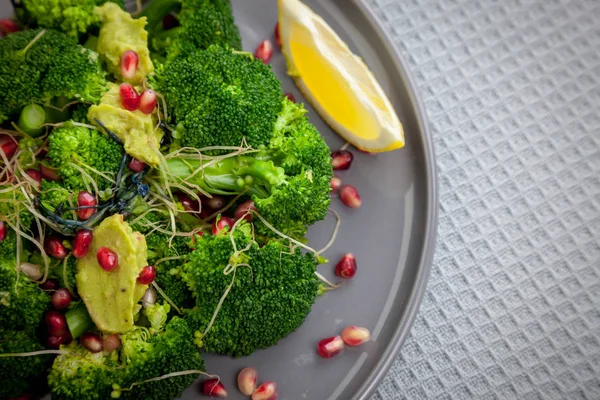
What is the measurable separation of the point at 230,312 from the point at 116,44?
82 cm

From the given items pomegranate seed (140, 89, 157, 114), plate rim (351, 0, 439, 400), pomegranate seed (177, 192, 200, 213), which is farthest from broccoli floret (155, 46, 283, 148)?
plate rim (351, 0, 439, 400)

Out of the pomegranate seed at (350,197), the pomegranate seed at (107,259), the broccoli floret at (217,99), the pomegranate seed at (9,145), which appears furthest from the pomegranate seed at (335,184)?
the pomegranate seed at (9,145)

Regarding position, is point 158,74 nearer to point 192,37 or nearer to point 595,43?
point 192,37

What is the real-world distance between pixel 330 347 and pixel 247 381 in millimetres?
265

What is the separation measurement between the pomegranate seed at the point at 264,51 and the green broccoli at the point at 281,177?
0.26 m

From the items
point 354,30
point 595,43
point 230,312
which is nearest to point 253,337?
point 230,312

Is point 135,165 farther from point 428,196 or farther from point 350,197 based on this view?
point 428,196

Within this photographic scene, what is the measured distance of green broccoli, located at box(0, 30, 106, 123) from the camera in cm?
159

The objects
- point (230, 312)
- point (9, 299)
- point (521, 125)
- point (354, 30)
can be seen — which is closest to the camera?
point (9, 299)

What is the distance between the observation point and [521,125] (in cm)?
223

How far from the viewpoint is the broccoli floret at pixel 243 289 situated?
5.31 feet

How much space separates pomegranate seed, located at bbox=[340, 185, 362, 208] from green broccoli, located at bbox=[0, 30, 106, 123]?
789 mm

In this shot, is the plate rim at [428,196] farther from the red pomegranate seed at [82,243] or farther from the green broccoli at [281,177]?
the red pomegranate seed at [82,243]

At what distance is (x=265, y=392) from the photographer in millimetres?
1738
